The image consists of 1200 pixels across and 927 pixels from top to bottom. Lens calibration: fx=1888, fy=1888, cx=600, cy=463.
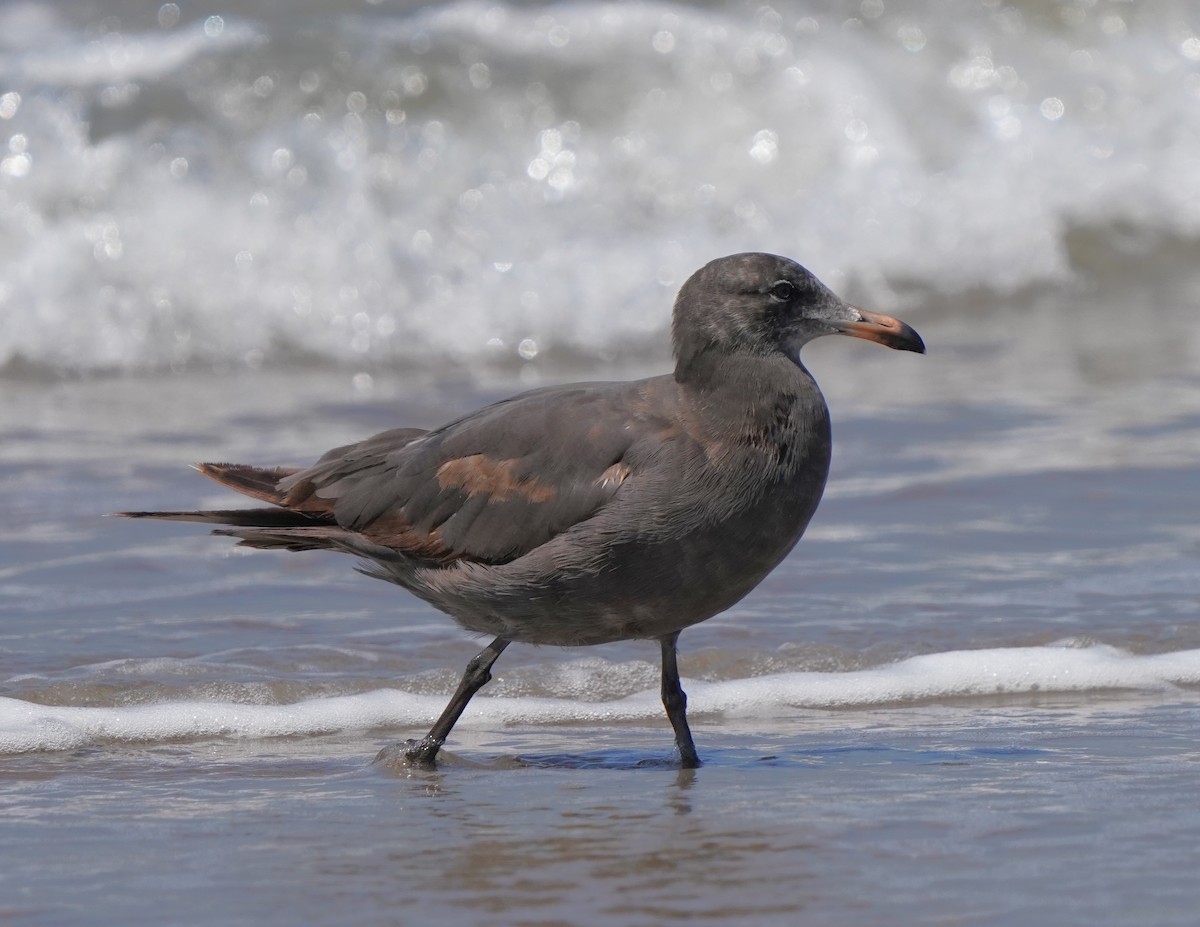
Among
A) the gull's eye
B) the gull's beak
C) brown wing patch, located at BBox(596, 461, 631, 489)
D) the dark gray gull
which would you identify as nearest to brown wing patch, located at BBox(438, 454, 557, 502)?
the dark gray gull

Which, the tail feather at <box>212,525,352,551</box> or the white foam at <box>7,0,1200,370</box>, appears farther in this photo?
the white foam at <box>7,0,1200,370</box>

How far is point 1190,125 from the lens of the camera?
47.2 ft

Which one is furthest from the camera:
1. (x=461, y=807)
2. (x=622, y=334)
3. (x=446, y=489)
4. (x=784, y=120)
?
(x=784, y=120)

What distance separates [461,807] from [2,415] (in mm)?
5896

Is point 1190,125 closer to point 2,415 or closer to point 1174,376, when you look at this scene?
point 1174,376

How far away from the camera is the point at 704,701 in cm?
570

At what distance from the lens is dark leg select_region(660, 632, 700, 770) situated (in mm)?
4961

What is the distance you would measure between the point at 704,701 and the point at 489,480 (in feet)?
3.82

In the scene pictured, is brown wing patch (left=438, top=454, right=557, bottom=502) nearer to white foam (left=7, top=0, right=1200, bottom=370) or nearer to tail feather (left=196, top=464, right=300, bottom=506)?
tail feather (left=196, top=464, right=300, bottom=506)

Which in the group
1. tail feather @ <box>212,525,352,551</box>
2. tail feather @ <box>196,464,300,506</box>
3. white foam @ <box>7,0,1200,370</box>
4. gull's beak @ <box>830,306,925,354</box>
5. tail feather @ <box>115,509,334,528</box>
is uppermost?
white foam @ <box>7,0,1200,370</box>

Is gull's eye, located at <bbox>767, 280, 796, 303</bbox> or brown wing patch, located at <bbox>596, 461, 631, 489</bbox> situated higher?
gull's eye, located at <bbox>767, 280, 796, 303</bbox>

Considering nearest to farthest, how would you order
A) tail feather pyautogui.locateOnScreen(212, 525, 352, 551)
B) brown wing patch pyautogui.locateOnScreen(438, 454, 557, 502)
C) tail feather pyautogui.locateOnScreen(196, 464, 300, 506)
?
1. brown wing patch pyautogui.locateOnScreen(438, 454, 557, 502)
2. tail feather pyautogui.locateOnScreen(212, 525, 352, 551)
3. tail feather pyautogui.locateOnScreen(196, 464, 300, 506)

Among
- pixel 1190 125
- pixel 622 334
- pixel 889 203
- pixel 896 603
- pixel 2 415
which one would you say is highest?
pixel 1190 125

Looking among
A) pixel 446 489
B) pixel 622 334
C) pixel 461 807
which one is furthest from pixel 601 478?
pixel 622 334
